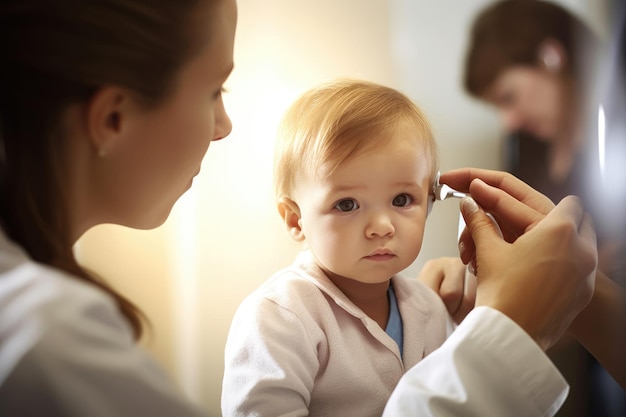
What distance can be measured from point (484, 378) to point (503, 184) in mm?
361

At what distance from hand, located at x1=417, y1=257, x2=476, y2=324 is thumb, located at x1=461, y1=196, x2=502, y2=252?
9.9 inches

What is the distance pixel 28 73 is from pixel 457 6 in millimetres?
984

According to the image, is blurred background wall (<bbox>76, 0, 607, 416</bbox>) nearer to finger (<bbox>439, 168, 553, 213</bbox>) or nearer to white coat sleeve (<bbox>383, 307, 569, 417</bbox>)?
finger (<bbox>439, 168, 553, 213</bbox>)

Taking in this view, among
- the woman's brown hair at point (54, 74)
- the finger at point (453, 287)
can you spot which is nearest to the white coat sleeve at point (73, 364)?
the woman's brown hair at point (54, 74)

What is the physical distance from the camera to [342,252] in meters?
0.87

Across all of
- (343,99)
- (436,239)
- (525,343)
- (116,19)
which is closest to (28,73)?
(116,19)

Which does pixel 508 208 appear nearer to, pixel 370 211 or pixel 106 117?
pixel 370 211

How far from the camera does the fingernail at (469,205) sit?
818mm

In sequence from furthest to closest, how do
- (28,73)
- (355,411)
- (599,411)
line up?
(599,411)
(355,411)
(28,73)

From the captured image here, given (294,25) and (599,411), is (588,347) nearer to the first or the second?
(599,411)

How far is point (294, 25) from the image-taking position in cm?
127

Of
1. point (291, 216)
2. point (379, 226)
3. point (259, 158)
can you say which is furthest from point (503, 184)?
point (259, 158)

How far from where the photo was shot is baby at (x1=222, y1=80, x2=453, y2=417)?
83 cm

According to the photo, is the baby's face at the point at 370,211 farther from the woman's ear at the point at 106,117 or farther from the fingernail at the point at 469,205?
the woman's ear at the point at 106,117
